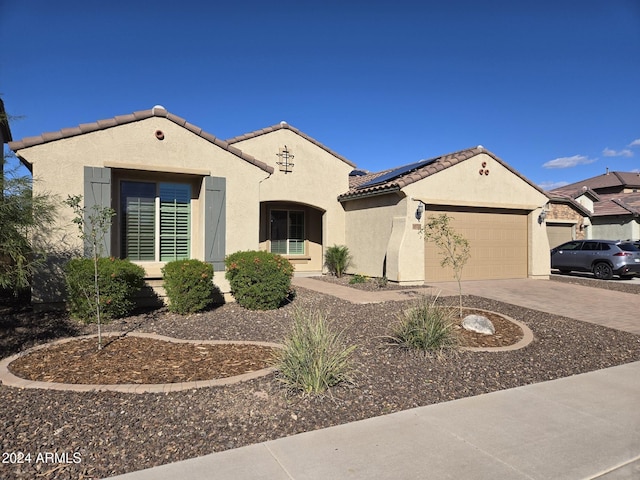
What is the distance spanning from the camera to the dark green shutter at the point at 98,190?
8.74 meters

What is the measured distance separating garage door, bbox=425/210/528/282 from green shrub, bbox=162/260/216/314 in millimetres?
8001

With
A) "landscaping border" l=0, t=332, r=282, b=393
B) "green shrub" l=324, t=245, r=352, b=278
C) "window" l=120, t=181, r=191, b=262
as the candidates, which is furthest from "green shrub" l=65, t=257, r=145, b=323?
"green shrub" l=324, t=245, r=352, b=278

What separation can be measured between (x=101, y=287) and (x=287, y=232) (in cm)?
943

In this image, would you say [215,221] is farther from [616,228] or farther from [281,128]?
[616,228]

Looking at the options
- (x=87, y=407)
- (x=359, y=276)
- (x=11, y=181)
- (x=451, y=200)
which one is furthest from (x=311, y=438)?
(x=451, y=200)

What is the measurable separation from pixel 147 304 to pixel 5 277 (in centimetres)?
311

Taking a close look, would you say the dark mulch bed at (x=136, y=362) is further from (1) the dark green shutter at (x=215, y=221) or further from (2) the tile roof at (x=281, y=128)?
(2) the tile roof at (x=281, y=128)

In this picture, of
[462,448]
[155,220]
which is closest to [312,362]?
[462,448]

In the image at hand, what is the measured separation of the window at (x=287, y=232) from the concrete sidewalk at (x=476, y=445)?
Result: 39.4 ft

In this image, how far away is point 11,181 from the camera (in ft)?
23.0

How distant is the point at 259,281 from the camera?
912 centimetres

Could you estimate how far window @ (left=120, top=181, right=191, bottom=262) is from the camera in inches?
385

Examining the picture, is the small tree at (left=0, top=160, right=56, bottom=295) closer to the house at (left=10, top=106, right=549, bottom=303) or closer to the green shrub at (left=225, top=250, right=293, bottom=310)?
the house at (left=10, top=106, right=549, bottom=303)

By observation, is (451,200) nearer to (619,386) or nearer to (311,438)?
(619,386)
